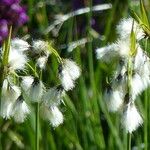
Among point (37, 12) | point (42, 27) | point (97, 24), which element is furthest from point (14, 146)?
point (97, 24)

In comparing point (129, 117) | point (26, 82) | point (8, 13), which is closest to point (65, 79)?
point (26, 82)

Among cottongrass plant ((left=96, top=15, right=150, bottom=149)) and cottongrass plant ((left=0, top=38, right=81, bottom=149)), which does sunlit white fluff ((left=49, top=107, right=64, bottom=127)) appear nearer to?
cottongrass plant ((left=0, top=38, right=81, bottom=149))

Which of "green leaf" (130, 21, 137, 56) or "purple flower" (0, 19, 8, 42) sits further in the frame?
"purple flower" (0, 19, 8, 42)

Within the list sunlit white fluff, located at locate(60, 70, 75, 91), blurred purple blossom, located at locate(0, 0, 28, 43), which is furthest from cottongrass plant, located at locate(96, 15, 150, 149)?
blurred purple blossom, located at locate(0, 0, 28, 43)

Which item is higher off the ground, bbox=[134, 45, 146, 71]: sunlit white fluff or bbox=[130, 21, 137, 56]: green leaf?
bbox=[130, 21, 137, 56]: green leaf

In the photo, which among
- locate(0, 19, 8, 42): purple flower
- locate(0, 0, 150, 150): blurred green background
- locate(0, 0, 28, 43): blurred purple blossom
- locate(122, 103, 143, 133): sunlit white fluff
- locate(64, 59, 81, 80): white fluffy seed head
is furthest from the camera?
locate(0, 0, 28, 43): blurred purple blossom

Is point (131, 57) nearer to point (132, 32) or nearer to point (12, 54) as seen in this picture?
point (132, 32)

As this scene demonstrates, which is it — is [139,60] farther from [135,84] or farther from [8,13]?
[8,13]
